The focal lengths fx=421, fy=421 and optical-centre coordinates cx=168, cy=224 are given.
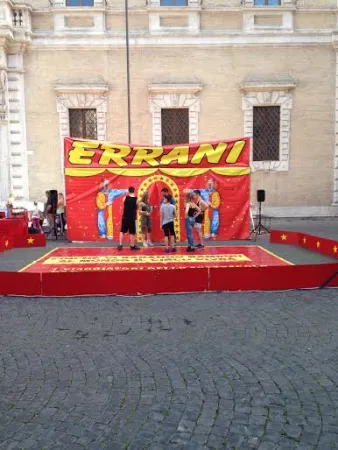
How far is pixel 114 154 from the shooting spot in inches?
523

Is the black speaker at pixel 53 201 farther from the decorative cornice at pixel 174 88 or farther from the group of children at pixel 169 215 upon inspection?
the decorative cornice at pixel 174 88

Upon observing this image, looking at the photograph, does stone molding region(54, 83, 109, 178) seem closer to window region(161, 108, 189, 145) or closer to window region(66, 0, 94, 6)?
window region(161, 108, 189, 145)

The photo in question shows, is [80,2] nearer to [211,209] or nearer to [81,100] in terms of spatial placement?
[81,100]

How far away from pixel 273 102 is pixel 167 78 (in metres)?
4.94

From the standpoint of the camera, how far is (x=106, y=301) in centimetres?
679

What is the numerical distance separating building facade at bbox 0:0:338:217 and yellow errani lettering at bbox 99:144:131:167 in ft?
20.4

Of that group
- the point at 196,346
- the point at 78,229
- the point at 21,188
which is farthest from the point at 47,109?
the point at 196,346

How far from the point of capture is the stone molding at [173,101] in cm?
1877

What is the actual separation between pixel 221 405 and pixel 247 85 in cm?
1736

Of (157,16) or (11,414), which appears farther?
(157,16)

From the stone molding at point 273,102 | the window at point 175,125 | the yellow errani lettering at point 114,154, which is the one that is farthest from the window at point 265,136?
the yellow errani lettering at point 114,154

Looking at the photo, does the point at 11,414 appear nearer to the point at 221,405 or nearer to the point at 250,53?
the point at 221,405

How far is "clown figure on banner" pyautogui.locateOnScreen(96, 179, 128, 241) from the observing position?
13.2 metres

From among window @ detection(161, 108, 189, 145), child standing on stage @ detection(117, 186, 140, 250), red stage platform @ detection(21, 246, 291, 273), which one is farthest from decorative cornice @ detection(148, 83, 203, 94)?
red stage platform @ detection(21, 246, 291, 273)
